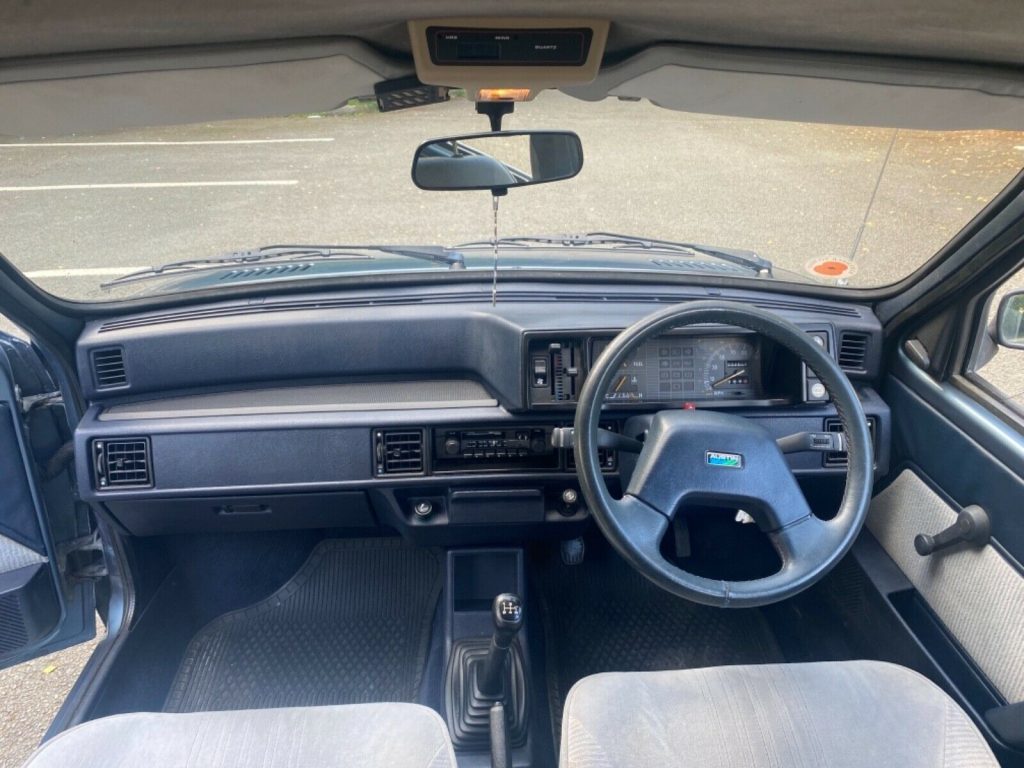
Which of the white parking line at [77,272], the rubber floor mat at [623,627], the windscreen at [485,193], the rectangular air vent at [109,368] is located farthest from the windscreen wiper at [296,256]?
the white parking line at [77,272]

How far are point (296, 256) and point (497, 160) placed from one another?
879 mm

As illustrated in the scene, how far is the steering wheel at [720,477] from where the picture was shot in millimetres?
1646

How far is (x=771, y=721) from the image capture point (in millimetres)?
1695

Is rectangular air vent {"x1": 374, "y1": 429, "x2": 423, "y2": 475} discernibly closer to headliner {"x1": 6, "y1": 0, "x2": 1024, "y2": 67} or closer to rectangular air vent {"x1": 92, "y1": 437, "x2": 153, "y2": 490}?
rectangular air vent {"x1": 92, "y1": 437, "x2": 153, "y2": 490}

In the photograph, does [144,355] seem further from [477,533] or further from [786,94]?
[786,94]

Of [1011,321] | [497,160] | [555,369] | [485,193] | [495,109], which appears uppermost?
[495,109]

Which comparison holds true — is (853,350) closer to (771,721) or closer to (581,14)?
(771,721)

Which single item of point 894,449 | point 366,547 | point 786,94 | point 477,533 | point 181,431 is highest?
point 786,94

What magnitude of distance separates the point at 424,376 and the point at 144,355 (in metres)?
0.81

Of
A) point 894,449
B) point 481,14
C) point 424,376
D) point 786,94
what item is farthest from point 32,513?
point 894,449

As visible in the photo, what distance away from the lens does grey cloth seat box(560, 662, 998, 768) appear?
163 cm

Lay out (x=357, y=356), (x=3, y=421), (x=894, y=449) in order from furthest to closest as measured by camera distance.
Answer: (x=894, y=449), (x=357, y=356), (x=3, y=421)

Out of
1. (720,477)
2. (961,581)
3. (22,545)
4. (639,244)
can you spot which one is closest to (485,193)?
(639,244)

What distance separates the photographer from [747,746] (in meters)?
1.65
